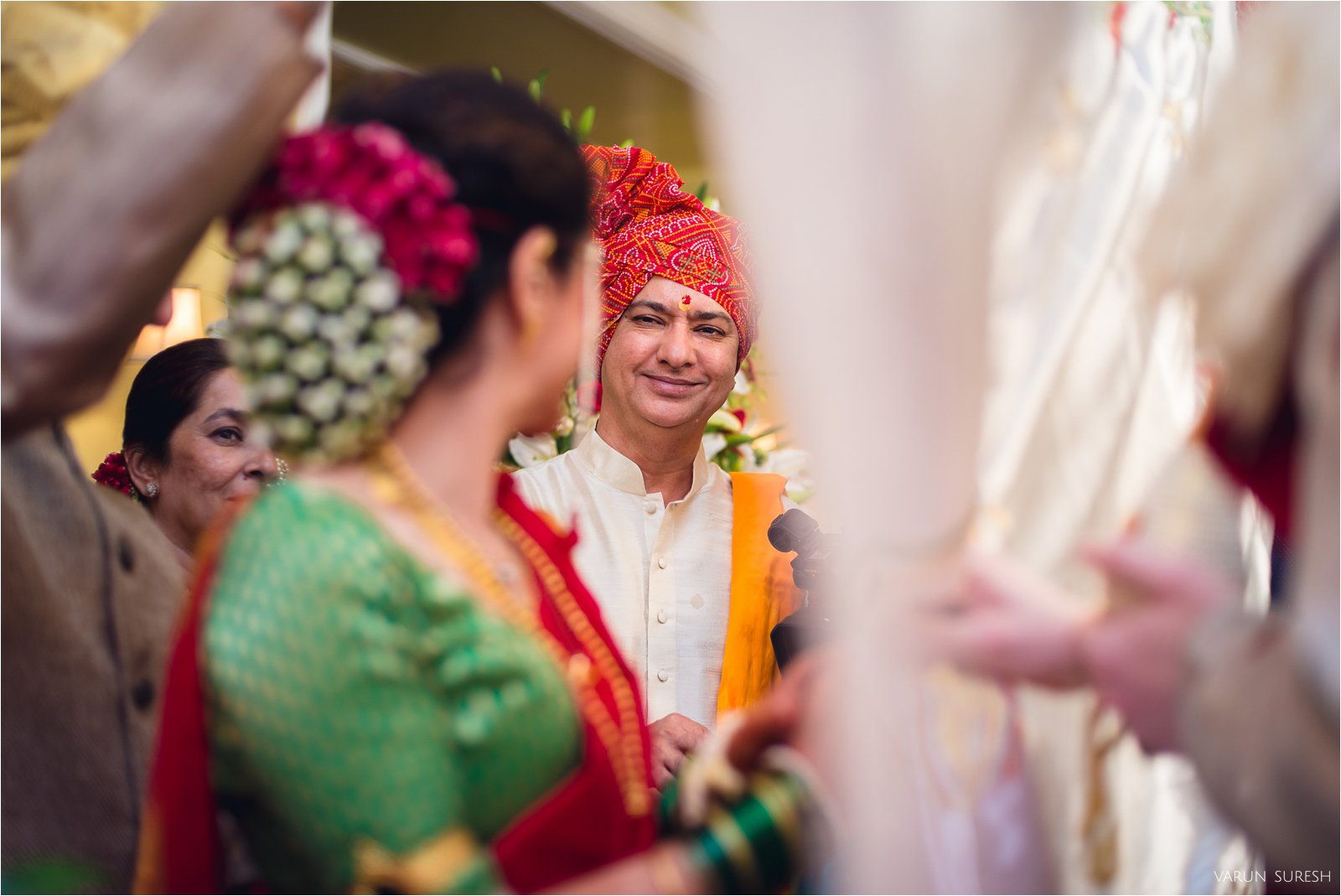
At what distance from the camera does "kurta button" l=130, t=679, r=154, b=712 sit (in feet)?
4.44

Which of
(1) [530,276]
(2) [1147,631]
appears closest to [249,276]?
(1) [530,276]

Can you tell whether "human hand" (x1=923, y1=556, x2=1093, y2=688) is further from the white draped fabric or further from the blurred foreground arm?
the blurred foreground arm

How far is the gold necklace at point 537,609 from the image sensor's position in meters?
1.05

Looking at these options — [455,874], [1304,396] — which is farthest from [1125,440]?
[455,874]

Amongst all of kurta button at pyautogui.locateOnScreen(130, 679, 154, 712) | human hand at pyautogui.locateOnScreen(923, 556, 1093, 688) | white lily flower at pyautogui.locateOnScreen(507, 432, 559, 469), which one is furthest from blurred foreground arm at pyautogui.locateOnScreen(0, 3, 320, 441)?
white lily flower at pyautogui.locateOnScreen(507, 432, 559, 469)

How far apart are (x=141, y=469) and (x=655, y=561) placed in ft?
3.68

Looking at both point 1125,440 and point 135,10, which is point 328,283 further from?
point 135,10

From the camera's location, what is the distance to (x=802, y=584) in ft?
7.29

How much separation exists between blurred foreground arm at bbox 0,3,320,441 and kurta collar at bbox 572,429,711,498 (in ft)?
5.56

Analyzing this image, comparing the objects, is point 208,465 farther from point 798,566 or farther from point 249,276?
point 249,276

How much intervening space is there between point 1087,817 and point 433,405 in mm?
724

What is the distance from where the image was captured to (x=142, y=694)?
1.36 meters

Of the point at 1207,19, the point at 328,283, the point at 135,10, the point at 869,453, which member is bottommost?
the point at 869,453

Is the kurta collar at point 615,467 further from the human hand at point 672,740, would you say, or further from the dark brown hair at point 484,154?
the dark brown hair at point 484,154
